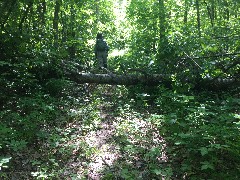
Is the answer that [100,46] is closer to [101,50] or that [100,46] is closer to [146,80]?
[101,50]

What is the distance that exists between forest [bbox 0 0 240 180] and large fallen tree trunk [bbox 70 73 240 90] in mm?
30

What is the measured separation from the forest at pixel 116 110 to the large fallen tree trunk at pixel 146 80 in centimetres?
3

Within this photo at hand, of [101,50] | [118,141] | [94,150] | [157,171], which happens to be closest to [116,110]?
[118,141]

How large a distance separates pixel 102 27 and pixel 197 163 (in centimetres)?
1107

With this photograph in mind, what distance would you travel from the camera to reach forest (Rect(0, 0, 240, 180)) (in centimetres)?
429

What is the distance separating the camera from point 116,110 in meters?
6.96

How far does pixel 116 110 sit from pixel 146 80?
193 centimetres

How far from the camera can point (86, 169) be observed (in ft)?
14.4

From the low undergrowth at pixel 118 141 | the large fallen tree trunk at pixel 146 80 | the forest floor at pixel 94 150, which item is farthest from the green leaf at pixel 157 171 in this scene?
the large fallen tree trunk at pixel 146 80

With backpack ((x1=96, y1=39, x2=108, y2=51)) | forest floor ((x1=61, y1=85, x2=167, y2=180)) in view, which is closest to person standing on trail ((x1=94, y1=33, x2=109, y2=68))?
backpack ((x1=96, y1=39, x2=108, y2=51))

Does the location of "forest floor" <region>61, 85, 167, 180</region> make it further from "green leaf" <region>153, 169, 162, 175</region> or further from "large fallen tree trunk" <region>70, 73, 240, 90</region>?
"large fallen tree trunk" <region>70, 73, 240, 90</region>

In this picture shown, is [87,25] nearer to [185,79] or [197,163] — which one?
[185,79]

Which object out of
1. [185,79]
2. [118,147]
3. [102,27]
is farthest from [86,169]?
[102,27]

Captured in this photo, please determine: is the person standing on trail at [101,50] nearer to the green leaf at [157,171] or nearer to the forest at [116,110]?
the forest at [116,110]
